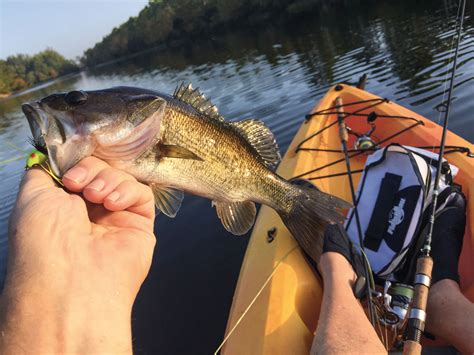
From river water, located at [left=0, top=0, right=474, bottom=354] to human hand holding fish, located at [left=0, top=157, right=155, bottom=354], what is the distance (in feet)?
2.84

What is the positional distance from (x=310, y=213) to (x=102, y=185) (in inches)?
66.8

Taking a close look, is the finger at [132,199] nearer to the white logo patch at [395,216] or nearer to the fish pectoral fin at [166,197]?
the fish pectoral fin at [166,197]

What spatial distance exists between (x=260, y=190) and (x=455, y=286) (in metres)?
1.72

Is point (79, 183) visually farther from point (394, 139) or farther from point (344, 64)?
point (344, 64)

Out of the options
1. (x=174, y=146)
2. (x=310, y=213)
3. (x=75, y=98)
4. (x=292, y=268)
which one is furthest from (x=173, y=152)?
(x=292, y=268)

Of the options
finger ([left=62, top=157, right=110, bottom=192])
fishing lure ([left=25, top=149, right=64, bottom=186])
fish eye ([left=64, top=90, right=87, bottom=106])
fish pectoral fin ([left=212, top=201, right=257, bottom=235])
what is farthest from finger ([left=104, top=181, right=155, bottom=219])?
fish pectoral fin ([left=212, top=201, right=257, bottom=235])

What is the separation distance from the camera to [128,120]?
6.88 ft

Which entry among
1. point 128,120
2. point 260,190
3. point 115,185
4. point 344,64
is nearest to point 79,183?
point 115,185

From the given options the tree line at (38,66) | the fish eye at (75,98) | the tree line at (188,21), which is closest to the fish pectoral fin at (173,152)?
the fish eye at (75,98)

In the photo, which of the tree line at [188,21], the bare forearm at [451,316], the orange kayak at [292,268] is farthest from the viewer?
the tree line at [188,21]

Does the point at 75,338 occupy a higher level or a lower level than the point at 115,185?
lower

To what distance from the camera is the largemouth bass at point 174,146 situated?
187 cm

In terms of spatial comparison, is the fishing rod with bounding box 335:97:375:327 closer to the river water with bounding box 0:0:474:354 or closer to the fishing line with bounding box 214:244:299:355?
the fishing line with bounding box 214:244:299:355

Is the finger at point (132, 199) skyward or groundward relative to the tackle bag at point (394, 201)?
skyward
